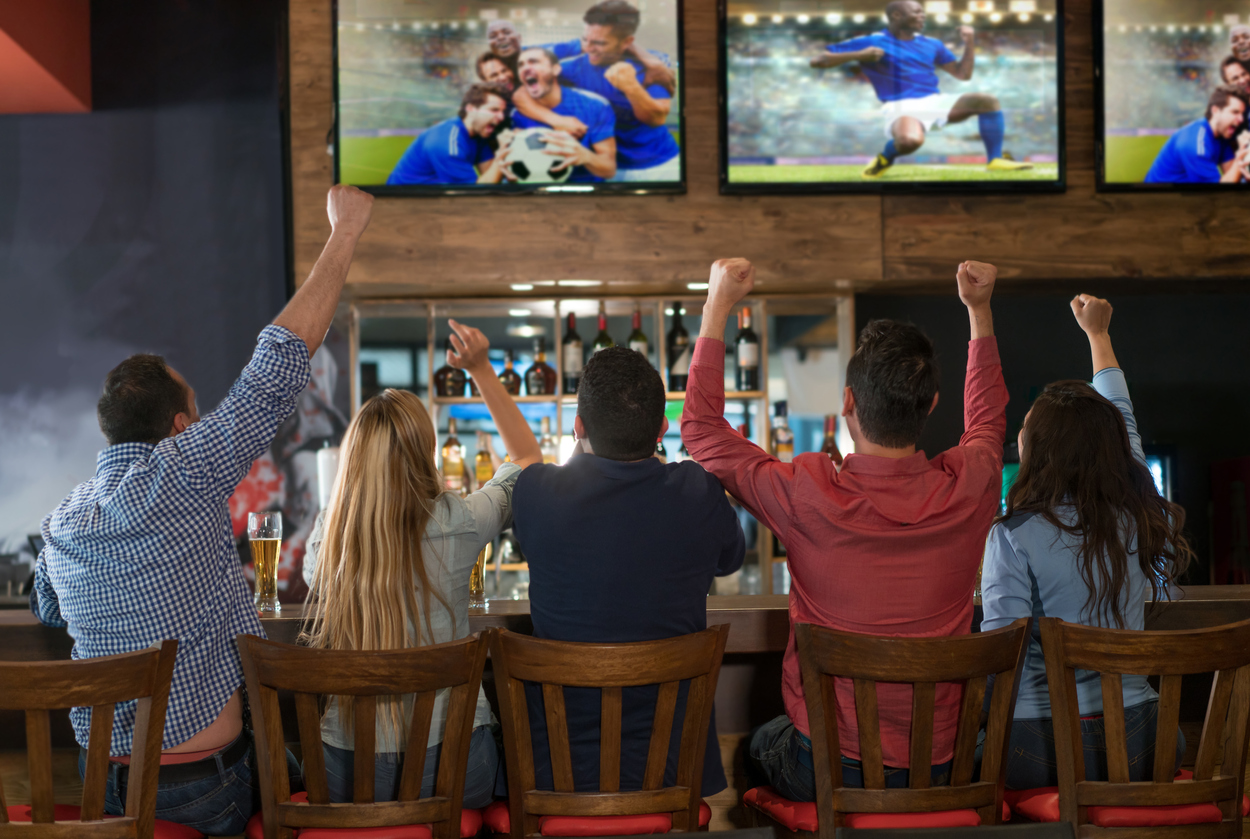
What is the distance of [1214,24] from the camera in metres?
3.35

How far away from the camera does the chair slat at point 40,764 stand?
1273 mm

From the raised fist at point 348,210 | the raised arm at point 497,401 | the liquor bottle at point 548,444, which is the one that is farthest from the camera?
the liquor bottle at point 548,444

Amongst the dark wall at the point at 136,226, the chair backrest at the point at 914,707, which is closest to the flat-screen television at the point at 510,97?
the dark wall at the point at 136,226

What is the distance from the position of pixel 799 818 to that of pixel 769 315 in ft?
8.31

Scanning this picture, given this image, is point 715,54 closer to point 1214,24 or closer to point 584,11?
point 584,11

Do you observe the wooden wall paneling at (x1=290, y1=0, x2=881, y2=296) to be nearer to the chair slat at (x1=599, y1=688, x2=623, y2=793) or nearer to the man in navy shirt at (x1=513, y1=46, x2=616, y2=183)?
the man in navy shirt at (x1=513, y1=46, x2=616, y2=183)

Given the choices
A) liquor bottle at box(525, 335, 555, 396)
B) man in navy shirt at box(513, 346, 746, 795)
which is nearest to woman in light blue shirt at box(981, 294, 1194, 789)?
man in navy shirt at box(513, 346, 746, 795)

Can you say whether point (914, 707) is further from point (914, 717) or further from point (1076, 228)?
point (1076, 228)

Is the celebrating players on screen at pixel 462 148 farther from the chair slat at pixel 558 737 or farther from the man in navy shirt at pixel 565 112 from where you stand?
the chair slat at pixel 558 737

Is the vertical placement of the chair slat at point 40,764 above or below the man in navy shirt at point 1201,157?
below

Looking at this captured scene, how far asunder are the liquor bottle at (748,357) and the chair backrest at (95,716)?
2679mm

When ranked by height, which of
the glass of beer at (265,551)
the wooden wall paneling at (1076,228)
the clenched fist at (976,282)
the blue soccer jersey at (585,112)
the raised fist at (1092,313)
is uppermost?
the blue soccer jersey at (585,112)

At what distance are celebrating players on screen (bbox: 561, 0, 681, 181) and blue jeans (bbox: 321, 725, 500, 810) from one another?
2208 mm

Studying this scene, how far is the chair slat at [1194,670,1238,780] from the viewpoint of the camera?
1419mm
